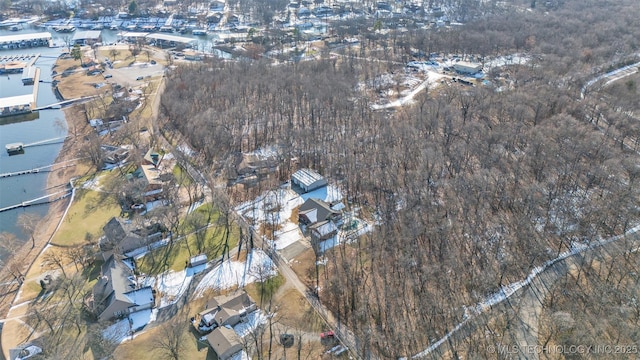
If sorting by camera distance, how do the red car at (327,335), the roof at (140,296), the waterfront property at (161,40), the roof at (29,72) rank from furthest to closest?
the waterfront property at (161,40) → the roof at (29,72) → the roof at (140,296) → the red car at (327,335)

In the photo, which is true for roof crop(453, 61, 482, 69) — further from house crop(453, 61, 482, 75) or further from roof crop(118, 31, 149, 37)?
roof crop(118, 31, 149, 37)

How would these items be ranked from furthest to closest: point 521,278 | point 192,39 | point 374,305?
1. point 192,39
2. point 521,278
3. point 374,305

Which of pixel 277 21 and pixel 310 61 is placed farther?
pixel 277 21

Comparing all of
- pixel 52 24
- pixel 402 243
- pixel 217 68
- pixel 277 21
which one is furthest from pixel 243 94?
pixel 52 24

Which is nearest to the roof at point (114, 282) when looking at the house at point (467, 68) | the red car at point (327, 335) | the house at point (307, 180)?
the red car at point (327, 335)

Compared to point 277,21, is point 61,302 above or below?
below

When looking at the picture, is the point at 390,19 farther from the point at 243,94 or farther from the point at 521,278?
the point at 521,278

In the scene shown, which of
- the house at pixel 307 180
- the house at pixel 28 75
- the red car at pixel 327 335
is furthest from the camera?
the house at pixel 28 75

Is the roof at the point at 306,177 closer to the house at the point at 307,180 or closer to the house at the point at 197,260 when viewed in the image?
the house at the point at 307,180

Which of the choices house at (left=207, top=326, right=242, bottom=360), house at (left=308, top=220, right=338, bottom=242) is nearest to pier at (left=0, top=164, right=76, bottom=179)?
house at (left=308, top=220, right=338, bottom=242)
